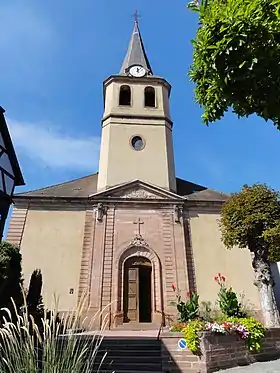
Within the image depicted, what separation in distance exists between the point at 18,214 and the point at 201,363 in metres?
11.3

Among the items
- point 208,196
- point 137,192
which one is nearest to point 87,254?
point 137,192

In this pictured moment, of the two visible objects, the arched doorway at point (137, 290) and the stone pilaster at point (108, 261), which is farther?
the arched doorway at point (137, 290)

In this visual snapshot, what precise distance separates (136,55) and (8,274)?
62.8ft

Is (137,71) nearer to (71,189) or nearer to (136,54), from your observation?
(136,54)

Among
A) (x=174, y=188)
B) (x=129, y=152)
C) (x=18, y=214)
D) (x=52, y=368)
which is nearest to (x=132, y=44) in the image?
(x=129, y=152)

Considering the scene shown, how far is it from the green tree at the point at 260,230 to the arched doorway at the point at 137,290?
4659 mm

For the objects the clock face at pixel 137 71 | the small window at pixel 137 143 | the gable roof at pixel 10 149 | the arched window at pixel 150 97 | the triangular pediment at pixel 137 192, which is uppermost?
the clock face at pixel 137 71

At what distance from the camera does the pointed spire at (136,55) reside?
73.3 feet

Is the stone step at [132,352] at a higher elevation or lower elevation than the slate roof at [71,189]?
lower

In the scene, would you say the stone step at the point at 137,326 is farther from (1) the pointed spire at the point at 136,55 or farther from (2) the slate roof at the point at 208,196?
(1) the pointed spire at the point at 136,55

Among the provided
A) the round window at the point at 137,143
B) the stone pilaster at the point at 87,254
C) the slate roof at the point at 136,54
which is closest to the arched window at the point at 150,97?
the slate roof at the point at 136,54

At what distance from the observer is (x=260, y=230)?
37.0 feet

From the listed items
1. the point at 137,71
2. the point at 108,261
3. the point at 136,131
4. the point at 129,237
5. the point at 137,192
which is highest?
the point at 137,71

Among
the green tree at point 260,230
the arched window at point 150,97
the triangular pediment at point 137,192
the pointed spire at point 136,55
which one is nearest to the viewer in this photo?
the green tree at point 260,230
